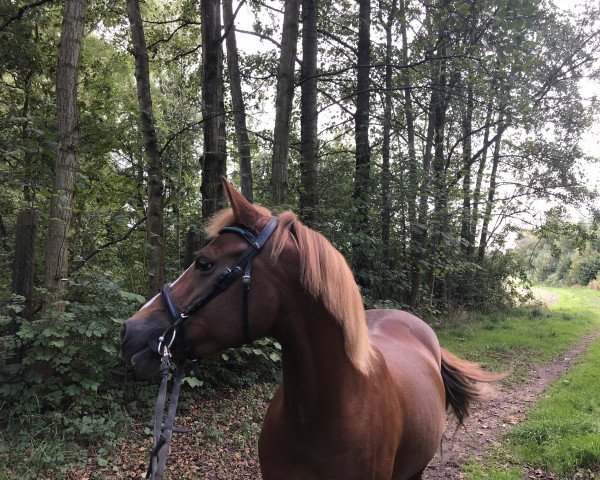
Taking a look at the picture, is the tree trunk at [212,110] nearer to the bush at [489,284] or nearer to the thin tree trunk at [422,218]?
the thin tree trunk at [422,218]

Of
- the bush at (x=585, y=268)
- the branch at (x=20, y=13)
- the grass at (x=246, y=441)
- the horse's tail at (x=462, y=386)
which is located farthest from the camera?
the bush at (x=585, y=268)

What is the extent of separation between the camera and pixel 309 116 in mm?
8391

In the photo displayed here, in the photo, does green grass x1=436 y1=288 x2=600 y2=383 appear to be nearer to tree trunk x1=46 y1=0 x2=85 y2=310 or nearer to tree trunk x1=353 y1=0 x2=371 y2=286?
tree trunk x1=353 y1=0 x2=371 y2=286

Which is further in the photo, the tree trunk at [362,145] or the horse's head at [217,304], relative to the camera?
the tree trunk at [362,145]

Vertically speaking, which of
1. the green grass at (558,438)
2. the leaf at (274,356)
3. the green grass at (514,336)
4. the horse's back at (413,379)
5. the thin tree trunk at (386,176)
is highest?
the thin tree trunk at (386,176)

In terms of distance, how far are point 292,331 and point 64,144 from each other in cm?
343

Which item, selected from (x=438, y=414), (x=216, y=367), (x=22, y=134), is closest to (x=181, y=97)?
(x=22, y=134)

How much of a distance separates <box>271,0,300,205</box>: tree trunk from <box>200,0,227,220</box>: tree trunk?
0.89 metres

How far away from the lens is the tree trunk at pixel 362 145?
818 cm

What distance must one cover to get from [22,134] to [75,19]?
162 cm

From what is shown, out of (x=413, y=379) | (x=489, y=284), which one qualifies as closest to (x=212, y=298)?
(x=413, y=379)

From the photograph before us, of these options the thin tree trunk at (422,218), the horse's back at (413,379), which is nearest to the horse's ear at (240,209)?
the horse's back at (413,379)

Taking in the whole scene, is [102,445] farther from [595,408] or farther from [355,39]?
[355,39]

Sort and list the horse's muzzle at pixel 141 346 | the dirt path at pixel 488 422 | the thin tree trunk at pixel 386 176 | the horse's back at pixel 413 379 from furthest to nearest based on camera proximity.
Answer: the thin tree trunk at pixel 386 176 < the dirt path at pixel 488 422 < the horse's back at pixel 413 379 < the horse's muzzle at pixel 141 346
